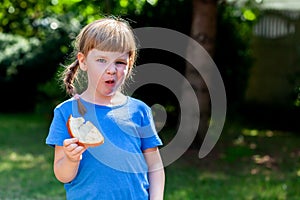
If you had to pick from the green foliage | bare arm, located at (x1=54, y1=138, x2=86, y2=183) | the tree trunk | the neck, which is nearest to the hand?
bare arm, located at (x1=54, y1=138, x2=86, y2=183)

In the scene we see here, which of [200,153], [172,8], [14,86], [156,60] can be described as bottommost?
[14,86]

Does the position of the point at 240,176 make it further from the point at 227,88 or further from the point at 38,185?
the point at 227,88

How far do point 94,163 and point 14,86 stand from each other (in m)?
12.3

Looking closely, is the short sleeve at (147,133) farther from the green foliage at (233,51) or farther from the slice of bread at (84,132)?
the green foliage at (233,51)

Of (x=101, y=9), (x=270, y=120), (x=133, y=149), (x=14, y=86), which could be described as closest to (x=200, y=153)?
(x=101, y=9)

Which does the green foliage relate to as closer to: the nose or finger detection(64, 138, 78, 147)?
the nose

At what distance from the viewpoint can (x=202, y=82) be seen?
873cm

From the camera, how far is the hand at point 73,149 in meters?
2.35

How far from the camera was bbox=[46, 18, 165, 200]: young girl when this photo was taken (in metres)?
2.51

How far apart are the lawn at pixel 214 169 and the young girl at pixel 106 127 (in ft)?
12.3

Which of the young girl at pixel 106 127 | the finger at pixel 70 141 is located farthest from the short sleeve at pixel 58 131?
the finger at pixel 70 141

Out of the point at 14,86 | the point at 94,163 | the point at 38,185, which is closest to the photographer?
the point at 94,163

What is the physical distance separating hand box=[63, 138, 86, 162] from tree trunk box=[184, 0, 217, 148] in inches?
253

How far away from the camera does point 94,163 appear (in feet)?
8.25
